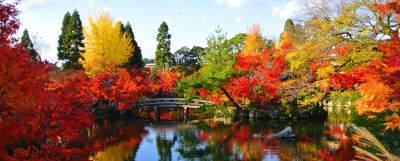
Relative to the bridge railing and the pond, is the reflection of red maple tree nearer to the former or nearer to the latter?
the pond

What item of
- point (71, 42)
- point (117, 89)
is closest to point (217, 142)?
point (117, 89)

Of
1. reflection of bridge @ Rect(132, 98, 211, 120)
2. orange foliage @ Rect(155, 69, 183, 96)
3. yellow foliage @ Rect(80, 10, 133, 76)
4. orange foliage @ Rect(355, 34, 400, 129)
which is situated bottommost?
reflection of bridge @ Rect(132, 98, 211, 120)

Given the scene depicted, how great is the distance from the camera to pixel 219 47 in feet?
72.9

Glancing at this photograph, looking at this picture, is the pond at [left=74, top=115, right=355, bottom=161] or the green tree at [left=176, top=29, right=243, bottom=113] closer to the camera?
the pond at [left=74, top=115, right=355, bottom=161]

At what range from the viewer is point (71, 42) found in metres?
28.9

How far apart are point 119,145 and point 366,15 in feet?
42.2

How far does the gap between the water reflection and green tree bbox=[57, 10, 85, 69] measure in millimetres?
9926

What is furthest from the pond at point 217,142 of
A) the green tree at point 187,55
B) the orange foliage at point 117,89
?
the green tree at point 187,55

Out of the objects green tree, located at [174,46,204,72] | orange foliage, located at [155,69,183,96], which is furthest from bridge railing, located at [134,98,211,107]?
green tree, located at [174,46,204,72]

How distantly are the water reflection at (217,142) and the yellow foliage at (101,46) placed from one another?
8.43 m

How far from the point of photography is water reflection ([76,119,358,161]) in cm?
1262

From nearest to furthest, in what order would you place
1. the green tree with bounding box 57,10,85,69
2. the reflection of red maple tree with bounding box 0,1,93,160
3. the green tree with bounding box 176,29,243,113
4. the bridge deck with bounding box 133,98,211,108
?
the reflection of red maple tree with bounding box 0,1,93,160, the green tree with bounding box 176,29,243,113, the bridge deck with bounding box 133,98,211,108, the green tree with bounding box 57,10,85,69

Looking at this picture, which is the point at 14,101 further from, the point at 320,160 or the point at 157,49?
the point at 157,49

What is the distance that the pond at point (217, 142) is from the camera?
1262 centimetres
